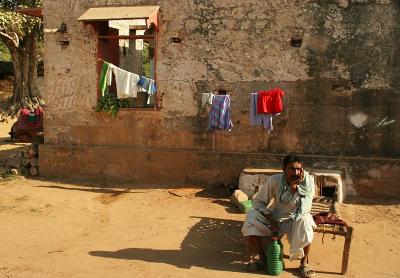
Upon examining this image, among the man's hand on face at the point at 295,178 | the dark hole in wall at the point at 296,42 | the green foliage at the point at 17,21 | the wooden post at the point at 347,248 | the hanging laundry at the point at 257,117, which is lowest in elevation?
the wooden post at the point at 347,248

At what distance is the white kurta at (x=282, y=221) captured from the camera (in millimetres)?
4508

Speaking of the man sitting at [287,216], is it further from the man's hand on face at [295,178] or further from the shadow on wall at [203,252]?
the shadow on wall at [203,252]

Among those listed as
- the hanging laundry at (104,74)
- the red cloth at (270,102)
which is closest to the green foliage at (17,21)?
the hanging laundry at (104,74)

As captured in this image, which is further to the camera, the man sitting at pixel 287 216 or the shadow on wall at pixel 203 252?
the shadow on wall at pixel 203 252

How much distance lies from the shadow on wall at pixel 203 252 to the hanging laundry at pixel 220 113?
2.48 m

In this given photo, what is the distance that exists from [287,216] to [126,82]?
16.1 ft

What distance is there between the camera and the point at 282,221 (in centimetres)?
475

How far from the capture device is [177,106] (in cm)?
856

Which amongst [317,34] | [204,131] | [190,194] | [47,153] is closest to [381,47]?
[317,34]

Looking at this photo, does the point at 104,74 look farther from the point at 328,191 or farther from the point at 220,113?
the point at 328,191

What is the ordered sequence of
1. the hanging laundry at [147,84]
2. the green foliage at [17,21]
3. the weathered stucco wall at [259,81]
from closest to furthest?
the weathered stucco wall at [259,81] → the hanging laundry at [147,84] → the green foliage at [17,21]

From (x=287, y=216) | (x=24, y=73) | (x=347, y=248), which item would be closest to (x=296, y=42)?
(x=287, y=216)

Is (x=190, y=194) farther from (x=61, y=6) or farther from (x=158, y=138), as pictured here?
(x=61, y=6)

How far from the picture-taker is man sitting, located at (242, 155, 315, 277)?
453 centimetres
